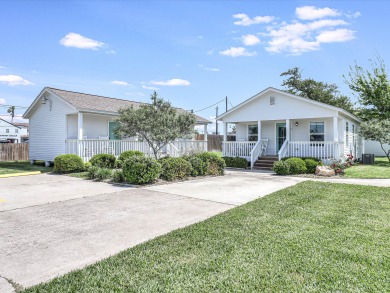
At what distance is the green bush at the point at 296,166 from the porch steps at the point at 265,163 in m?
2.36

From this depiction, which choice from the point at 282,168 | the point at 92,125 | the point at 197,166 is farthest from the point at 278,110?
the point at 92,125

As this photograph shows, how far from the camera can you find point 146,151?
18062mm

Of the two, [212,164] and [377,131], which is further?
[377,131]

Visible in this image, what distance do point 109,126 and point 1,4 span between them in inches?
316

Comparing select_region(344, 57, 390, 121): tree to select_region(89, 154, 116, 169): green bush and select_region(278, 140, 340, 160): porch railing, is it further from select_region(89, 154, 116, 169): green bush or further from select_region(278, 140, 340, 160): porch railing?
select_region(89, 154, 116, 169): green bush

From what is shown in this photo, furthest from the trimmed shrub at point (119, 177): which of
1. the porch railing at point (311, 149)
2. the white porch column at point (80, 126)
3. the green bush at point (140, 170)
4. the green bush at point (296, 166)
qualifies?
the porch railing at point (311, 149)

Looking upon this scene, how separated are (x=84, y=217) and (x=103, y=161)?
843 cm

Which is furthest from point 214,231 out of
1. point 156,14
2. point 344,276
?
point 156,14

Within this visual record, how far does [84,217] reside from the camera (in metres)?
5.62

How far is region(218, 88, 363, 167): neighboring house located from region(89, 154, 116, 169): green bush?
7364mm

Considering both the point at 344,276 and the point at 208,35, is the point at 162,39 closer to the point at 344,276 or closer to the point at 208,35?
the point at 208,35

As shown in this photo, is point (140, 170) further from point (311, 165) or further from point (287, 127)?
point (287, 127)

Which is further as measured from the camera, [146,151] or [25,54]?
Answer: [25,54]

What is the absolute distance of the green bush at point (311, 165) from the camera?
13.2 meters
